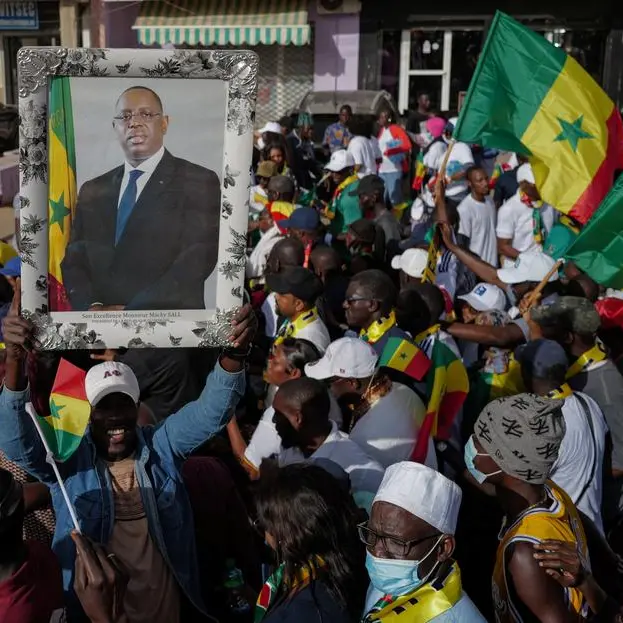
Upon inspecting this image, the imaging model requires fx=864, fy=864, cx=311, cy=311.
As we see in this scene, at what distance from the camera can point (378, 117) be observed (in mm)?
15094

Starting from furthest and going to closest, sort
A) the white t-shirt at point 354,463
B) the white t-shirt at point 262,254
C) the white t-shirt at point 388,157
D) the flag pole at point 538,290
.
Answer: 1. the white t-shirt at point 388,157
2. the white t-shirt at point 262,254
3. the flag pole at point 538,290
4. the white t-shirt at point 354,463

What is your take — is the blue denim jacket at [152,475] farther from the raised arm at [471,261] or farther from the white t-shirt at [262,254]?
the white t-shirt at [262,254]

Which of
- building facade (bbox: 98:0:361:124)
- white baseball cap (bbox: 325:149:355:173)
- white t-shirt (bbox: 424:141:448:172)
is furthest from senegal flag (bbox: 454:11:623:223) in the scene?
building facade (bbox: 98:0:361:124)

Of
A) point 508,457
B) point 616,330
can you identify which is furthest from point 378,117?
point 508,457

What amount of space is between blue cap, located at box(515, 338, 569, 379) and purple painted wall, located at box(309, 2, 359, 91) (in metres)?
18.4

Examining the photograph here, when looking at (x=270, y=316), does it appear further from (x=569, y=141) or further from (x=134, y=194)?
(x=134, y=194)

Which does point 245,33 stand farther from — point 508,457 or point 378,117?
point 508,457

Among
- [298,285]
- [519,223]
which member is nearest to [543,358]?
[298,285]

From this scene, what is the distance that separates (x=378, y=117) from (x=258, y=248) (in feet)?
26.5

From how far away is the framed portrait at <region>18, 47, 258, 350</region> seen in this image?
2.61m

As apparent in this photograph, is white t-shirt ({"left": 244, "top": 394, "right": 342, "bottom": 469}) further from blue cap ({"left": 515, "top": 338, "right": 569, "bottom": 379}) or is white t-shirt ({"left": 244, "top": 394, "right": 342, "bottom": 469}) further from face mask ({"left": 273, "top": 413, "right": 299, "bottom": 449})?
blue cap ({"left": 515, "top": 338, "right": 569, "bottom": 379})

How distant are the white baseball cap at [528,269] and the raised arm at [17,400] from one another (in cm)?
378

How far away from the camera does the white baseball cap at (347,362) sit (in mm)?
4172

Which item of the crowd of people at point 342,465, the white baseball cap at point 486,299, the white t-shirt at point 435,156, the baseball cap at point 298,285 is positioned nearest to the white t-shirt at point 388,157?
the white t-shirt at point 435,156
